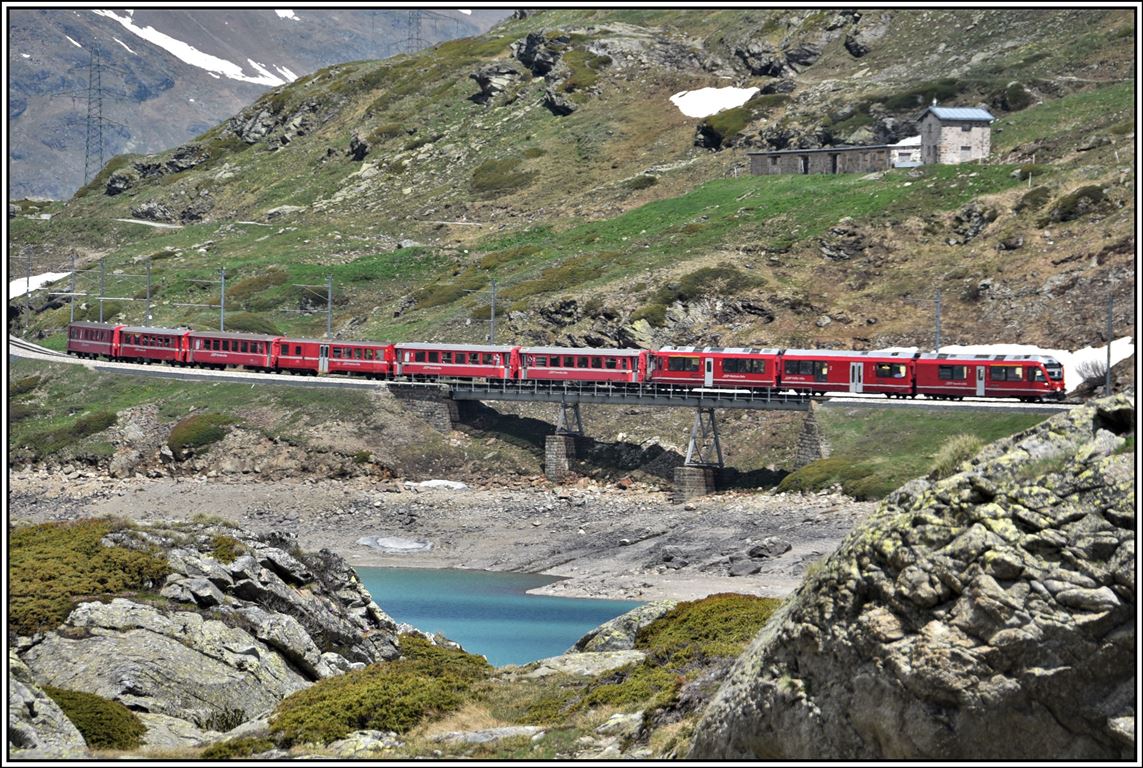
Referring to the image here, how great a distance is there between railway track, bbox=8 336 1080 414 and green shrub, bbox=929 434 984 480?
183 ft

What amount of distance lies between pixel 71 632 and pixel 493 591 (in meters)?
37.2

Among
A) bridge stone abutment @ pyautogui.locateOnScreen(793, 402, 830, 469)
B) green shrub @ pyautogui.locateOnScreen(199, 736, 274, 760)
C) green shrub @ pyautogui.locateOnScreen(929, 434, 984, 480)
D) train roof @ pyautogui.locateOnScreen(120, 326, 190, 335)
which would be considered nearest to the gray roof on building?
bridge stone abutment @ pyautogui.locateOnScreen(793, 402, 830, 469)

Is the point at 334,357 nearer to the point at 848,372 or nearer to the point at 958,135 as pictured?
the point at 848,372

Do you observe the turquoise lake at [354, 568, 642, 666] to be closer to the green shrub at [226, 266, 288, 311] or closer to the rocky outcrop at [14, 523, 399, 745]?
the rocky outcrop at [14, 523, 399, 745]

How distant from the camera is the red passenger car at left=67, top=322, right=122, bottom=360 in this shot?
4643 inches

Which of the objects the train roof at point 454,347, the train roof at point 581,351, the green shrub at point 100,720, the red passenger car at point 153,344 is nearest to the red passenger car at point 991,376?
the train roof at point 581,351

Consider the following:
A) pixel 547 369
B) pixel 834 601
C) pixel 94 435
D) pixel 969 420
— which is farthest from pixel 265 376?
pixel 834 601

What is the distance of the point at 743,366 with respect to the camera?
91500 mm

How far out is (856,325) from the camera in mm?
109312

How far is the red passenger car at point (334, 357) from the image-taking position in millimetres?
105438

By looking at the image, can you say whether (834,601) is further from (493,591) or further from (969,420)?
(969,420)

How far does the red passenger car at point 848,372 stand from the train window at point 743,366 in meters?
1.49

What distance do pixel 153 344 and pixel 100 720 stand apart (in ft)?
294

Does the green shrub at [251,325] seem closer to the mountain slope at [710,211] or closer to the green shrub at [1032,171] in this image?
the mountain slope at [710,211]
